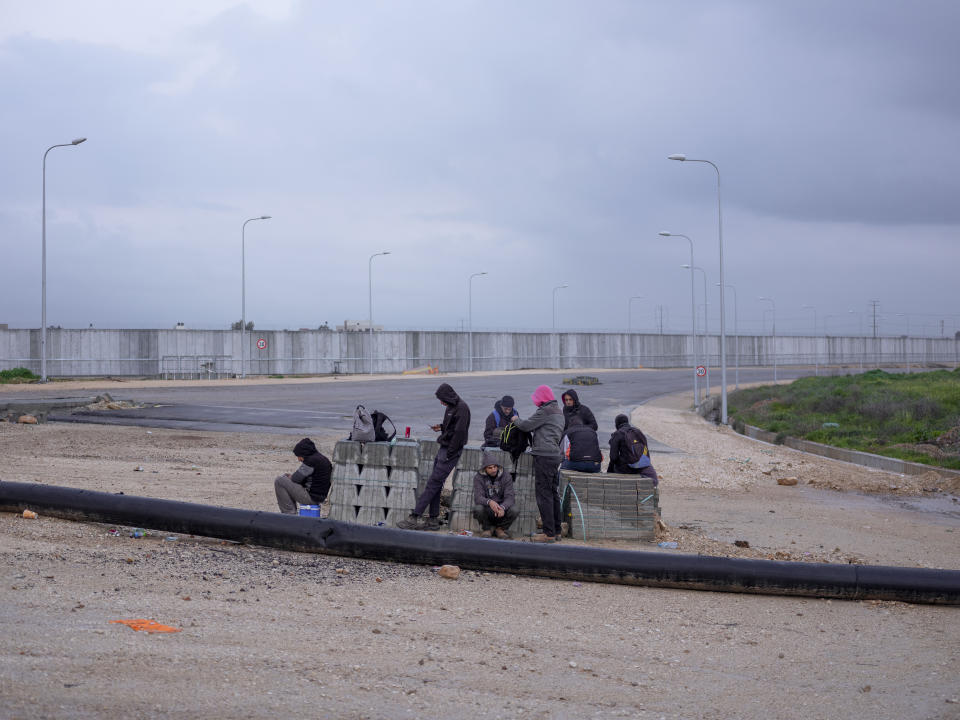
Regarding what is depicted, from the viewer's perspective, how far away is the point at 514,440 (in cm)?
980

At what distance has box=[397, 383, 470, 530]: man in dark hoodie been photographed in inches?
376

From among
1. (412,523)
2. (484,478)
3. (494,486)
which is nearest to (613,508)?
(494,486)

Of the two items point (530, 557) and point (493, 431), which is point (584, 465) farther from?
point (530, 557)

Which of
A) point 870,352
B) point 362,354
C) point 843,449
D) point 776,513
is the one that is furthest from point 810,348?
point 776,513

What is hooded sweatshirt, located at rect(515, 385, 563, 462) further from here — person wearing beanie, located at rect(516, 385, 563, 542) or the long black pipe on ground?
the long black pipe on ground

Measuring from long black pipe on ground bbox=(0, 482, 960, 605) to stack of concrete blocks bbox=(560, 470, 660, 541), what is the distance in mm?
2291

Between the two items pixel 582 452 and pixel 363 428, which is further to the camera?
pixel 582 452

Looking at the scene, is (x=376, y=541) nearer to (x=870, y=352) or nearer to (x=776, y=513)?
(x=776, y=513)

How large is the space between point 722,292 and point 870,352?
86251mm

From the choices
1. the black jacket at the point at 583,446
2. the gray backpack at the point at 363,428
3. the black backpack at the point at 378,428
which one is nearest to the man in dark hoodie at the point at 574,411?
the black jacket at the point at 583,446

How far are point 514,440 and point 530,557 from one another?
8.02 feet

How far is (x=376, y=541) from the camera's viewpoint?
768cm

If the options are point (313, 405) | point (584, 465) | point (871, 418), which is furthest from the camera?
point (313, 405)

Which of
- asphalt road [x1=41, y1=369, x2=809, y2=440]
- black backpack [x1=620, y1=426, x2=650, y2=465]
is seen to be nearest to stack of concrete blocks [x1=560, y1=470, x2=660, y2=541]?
black backpack [x1=620, y1=426, x2=650, y2=465]
